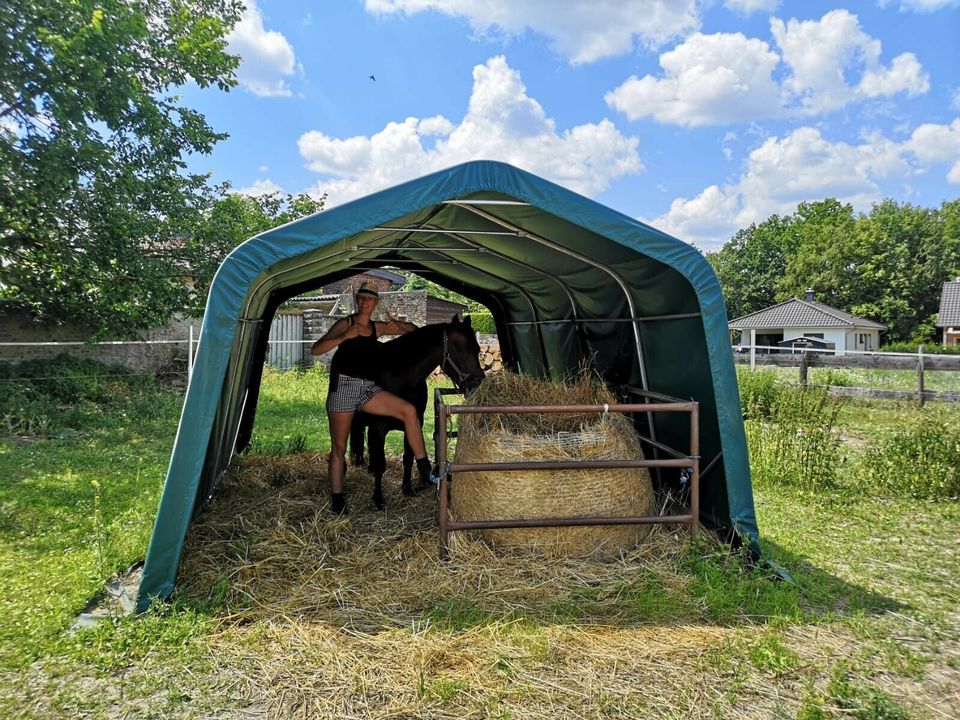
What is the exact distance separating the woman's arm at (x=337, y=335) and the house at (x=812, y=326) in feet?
126

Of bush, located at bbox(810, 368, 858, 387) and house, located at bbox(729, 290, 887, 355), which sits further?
house, located at bbox(729, 290, 887, 355)

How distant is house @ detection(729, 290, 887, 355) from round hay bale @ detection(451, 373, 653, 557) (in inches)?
1510

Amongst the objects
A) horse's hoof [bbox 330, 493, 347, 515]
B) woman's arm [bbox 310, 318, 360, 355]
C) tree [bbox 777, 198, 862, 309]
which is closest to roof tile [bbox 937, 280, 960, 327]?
tree [bbox 777, 198, 862, 309]

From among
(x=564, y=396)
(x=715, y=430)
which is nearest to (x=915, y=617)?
(x=715, y=430)

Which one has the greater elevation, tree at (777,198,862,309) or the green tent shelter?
tree at (777,198,862,309)

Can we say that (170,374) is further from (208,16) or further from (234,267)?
(234,267)

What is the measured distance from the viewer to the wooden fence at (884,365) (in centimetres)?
1152

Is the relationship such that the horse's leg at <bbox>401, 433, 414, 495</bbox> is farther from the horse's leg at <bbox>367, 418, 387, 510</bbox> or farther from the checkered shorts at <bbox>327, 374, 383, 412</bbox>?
the checkered shorts at <bbox>327, 374, 383, 412</bbox>

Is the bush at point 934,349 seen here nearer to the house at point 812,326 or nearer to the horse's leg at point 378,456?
the house at point 812,326

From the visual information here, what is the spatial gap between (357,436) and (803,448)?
461 cm

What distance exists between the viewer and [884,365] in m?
12.5

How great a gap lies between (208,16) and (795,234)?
64624mm

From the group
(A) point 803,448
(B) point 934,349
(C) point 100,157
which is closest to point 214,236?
(C) point 100,157

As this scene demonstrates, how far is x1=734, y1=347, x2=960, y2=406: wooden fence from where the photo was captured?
1152 centimetres
